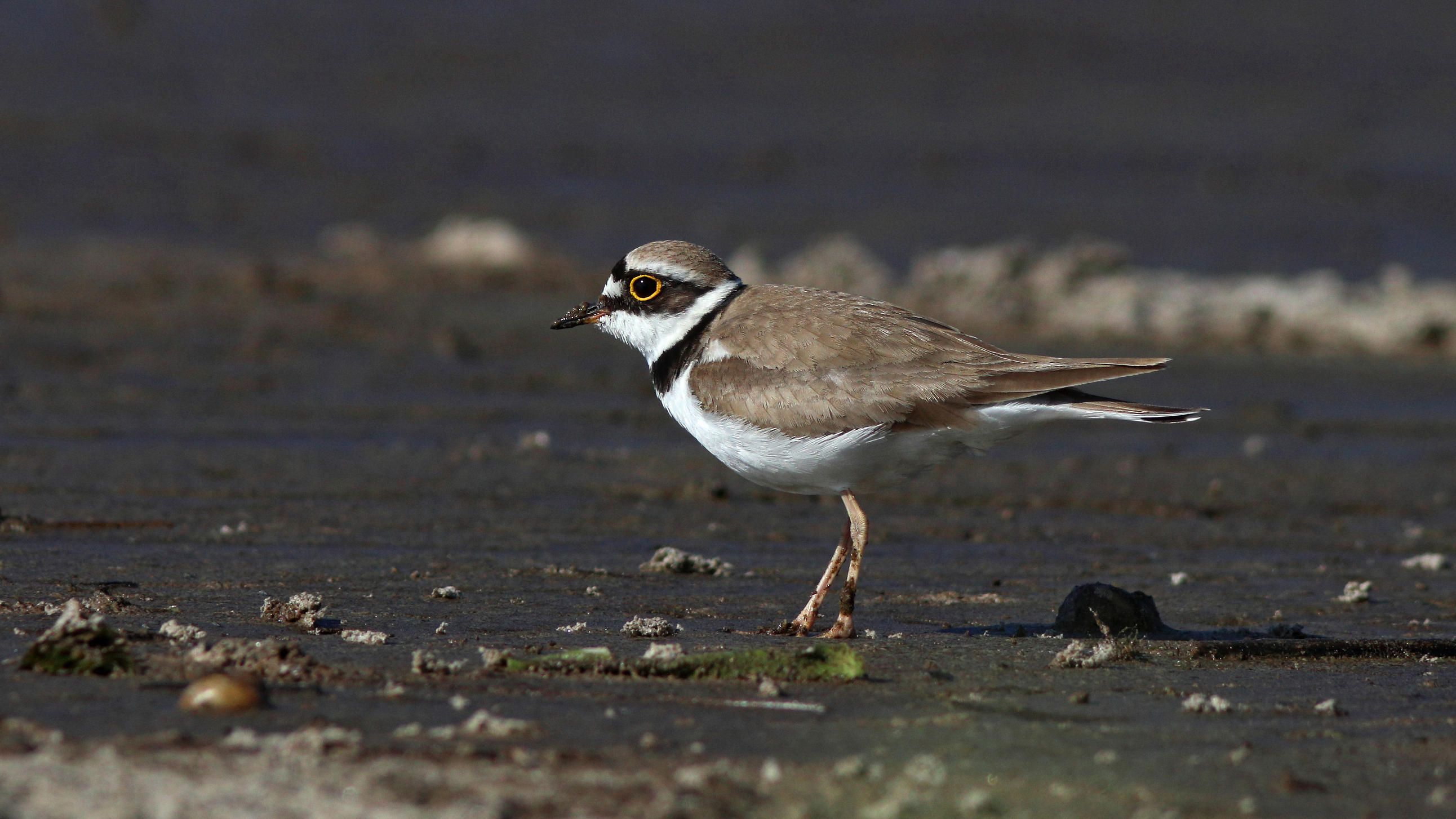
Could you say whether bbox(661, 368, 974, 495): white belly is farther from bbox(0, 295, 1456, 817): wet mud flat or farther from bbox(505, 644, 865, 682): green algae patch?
bbox(505, 644, 865, 682): green algae patch

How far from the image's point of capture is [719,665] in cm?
413

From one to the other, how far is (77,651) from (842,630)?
2215 millimetres

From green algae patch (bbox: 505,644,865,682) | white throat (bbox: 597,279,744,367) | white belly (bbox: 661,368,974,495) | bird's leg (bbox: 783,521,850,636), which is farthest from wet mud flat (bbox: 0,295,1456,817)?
white throat (bbox: 597,279,744,367)

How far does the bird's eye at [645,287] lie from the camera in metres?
5.79

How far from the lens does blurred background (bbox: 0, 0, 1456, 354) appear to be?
550 inches

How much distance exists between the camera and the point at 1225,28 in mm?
25484

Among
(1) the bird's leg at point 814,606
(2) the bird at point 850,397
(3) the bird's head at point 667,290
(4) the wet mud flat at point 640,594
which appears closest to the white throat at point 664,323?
(3) the bird's head at point 667,290

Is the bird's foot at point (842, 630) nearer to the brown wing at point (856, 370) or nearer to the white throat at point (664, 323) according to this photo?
the brown wing at point (856, 370)

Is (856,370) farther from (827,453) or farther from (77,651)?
(77,651)

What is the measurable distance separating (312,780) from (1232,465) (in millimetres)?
6769

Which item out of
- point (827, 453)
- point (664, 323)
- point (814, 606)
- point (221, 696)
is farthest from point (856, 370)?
point (221, 696)

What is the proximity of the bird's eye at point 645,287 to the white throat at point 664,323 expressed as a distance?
0.07 metres

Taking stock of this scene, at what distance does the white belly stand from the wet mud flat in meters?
0.47

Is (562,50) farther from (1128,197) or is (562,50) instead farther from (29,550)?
(29,550)
